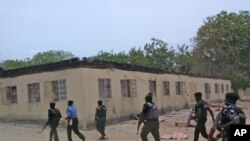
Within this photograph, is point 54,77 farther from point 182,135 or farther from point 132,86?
point 182,135

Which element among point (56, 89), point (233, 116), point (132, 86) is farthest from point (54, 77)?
point (233, 116)

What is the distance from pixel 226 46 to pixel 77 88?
92.0ft

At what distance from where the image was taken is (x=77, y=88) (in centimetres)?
2128

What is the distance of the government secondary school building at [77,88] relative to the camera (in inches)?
840

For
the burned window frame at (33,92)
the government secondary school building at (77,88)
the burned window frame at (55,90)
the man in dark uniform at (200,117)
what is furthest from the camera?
the burned window frame at (33,92)

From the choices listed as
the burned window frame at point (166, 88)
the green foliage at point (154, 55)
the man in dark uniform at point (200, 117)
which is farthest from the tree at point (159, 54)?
the man in dark uniform at point (200, 117)

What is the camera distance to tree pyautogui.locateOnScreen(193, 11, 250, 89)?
4597 cm

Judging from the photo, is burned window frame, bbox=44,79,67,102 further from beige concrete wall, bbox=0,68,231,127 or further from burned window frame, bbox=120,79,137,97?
burned window frame, bbox=120,79,137,97

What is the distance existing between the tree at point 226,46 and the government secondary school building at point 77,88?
62.5 feet

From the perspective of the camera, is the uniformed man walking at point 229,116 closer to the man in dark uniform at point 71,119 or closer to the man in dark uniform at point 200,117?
the man in dark uniform at point 200,117

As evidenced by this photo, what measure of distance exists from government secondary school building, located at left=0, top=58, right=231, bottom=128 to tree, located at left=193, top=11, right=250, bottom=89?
62.5ft

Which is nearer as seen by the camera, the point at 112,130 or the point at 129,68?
the point at 112,130

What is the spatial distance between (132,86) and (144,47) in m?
32.5

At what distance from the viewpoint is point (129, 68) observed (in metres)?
25.6
